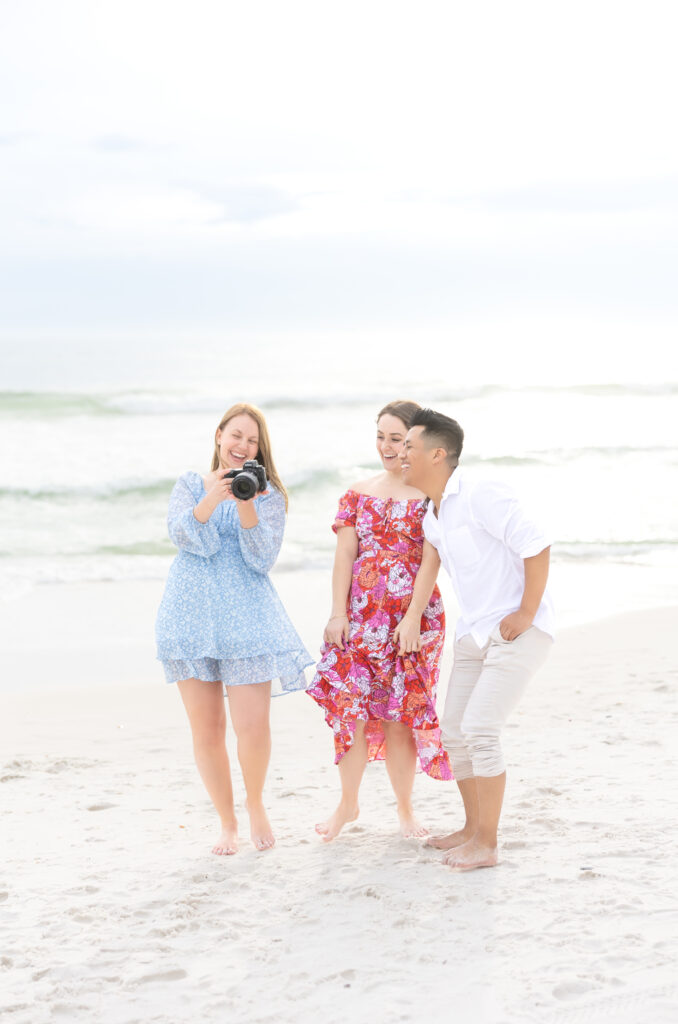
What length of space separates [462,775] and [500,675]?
1.63ft

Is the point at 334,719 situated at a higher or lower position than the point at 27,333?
lower

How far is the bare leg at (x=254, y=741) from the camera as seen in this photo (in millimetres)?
4105

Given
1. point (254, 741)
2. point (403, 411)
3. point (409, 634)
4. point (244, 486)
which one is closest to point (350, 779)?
point (254, 741)

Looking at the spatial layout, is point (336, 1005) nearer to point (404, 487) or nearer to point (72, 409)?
point (404, 487)

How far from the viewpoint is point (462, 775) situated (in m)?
3.92

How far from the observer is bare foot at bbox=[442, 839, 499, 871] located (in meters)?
3.77

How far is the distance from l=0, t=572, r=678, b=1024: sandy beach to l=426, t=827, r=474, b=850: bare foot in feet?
0.33

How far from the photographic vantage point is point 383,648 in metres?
4.05

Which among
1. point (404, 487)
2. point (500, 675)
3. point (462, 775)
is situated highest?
point (404, 487)

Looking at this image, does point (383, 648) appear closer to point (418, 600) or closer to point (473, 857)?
point (418, 600)

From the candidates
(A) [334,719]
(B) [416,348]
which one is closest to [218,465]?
(A) [334,719]

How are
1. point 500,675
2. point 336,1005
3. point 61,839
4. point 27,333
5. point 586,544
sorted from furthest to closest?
point 27,333
point 586,544
point 61,839
point 500,675
point 336,1005

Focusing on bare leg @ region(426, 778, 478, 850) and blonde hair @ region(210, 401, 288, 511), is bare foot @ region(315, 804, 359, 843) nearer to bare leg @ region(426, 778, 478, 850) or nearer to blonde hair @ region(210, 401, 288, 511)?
bare leg @ region(426, 778, 478, 850)

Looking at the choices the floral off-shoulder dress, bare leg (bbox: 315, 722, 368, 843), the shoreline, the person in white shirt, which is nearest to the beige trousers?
the person in white shirt
